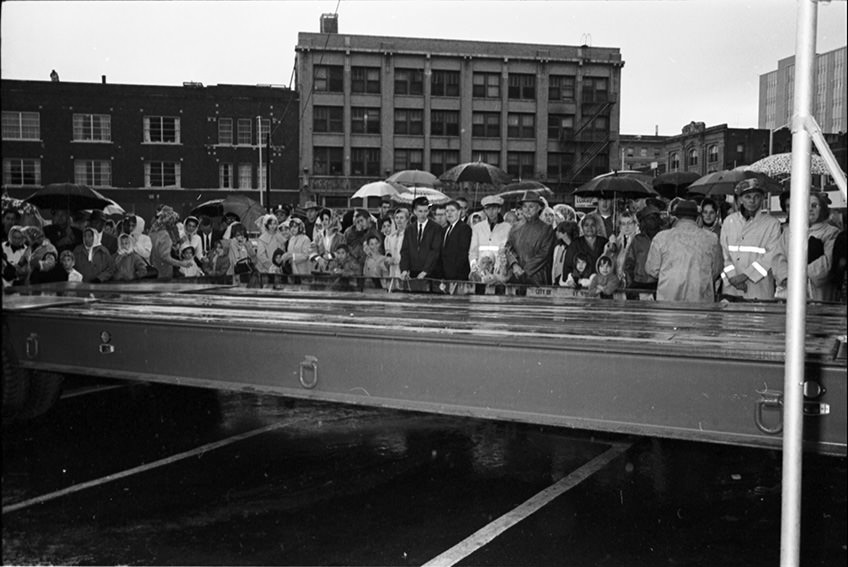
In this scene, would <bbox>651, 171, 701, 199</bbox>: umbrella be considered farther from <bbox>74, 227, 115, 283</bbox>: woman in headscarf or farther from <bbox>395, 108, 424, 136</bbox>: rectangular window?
<bbox>395, 108, 424, 136</bbox>: rectangular window

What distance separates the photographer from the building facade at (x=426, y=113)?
4756cm

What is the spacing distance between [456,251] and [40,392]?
4.25m

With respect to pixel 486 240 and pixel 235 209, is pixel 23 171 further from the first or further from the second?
pixel 486 240

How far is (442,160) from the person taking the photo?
1955 inches

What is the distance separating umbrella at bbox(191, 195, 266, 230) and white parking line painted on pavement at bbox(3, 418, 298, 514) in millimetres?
12296

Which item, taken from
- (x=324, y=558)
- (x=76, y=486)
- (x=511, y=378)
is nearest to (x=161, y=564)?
(x=324, y=558)

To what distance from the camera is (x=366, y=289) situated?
23.7 feet

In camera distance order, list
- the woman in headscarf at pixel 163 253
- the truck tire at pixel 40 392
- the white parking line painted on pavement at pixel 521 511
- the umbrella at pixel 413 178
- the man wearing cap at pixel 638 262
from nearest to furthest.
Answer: the white parking line painted on pavement at pixel 521 511 < the truck tire at pixel 40 392 < the man wearing cap at pixel 638 262 < the woman in headscarf at pixel 163 253 < the umbrella at pixel 413 178

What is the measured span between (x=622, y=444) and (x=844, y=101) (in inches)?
170

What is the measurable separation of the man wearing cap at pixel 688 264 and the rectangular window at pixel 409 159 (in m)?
43.4

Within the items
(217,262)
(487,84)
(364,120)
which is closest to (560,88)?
(487,84)

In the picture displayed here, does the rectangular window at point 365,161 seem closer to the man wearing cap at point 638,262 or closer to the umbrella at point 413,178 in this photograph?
the umbrella at point 413,178

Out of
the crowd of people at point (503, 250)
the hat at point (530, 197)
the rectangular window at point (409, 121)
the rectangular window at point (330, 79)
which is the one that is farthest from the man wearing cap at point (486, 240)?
the rectangular window at point (330, 79)

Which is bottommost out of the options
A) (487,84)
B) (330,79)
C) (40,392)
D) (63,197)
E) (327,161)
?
(40,392)
